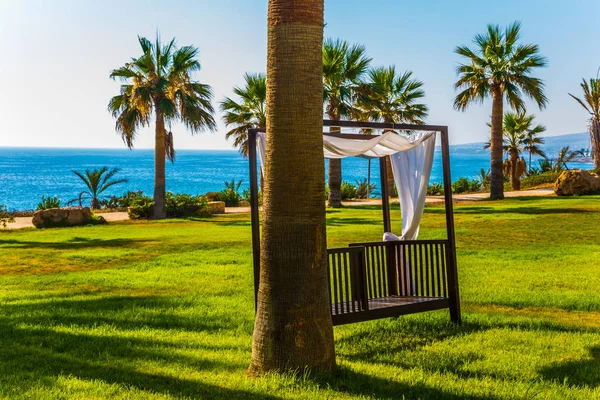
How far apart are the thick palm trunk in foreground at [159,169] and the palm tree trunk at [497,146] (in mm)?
15463

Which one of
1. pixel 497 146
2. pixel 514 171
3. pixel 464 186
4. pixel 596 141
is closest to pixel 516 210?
pixel 497 146

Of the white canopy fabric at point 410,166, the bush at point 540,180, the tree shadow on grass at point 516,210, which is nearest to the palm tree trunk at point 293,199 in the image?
the white canopy fabric at point 410,166

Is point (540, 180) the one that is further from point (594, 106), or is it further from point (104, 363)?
point (104, 363)

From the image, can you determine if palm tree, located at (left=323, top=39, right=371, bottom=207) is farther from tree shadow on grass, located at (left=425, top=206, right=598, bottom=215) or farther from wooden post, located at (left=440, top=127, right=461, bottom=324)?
wooden post, located at (left=440, top=127, right=461, bottom=324)

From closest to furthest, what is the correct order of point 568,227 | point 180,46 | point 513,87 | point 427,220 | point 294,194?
point 294,194, point 568,227, point 427,220, point 180,46, point 513,87

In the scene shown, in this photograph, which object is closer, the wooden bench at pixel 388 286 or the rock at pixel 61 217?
the wooden bench at pixel 388 286

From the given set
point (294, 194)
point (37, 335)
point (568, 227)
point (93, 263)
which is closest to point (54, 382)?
point (37, 335)

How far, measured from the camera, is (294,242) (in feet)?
17.5

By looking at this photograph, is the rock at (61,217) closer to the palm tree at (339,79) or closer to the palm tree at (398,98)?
the palm tree at (339,79)

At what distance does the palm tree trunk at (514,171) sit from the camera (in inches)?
1588

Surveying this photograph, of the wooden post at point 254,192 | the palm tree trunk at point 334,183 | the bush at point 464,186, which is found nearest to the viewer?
the wooden post at point 254,192

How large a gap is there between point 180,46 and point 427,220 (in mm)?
12260

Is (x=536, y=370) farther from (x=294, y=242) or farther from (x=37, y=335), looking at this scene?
(x=37, y=335)

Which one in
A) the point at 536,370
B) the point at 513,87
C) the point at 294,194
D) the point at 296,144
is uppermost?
the point at 513,87
